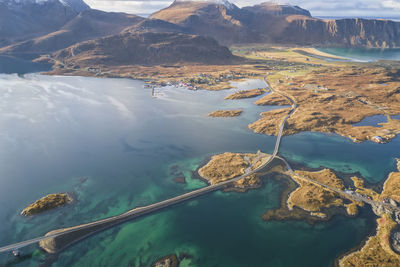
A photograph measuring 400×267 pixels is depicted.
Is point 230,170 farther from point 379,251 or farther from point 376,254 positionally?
point 379,251

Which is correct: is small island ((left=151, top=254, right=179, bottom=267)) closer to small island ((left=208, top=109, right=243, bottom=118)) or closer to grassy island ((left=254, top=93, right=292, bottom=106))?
small island ((left=208, top=109, right=243, bottom=118))

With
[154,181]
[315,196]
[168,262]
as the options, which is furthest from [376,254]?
[154,181]

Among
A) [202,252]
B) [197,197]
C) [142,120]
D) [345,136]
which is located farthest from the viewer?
[142,120]

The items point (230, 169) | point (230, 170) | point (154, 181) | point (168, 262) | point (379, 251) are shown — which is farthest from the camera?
point (230, 169)

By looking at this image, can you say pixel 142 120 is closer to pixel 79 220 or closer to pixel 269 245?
pixel 79 220

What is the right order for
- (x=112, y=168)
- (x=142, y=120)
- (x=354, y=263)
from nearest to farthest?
(x=354, y=263) → (x=112, y=168) → (x=142, y=120)

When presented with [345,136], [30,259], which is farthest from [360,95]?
[30,259]
